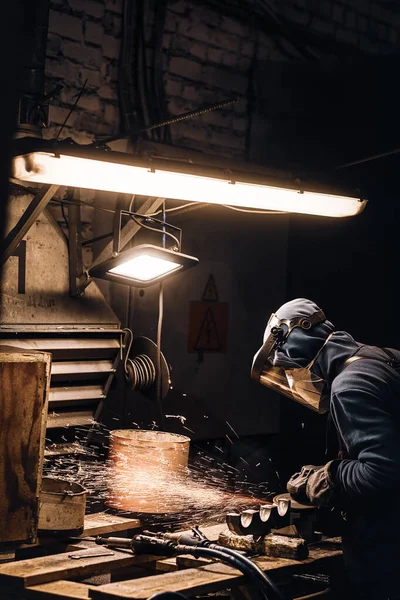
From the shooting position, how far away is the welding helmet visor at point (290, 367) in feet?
10.9

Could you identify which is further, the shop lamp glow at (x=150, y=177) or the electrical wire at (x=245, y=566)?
the shop lamp glow at (x=150, y=177)

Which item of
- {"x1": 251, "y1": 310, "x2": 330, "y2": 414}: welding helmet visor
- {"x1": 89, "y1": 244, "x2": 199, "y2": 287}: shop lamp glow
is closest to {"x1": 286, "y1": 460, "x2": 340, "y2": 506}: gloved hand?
{"x1": 251, "y1": 310, "x2": 330, "y2": 414}: welding helmet visor

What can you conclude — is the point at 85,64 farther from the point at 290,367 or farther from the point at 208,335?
the point at 290,367

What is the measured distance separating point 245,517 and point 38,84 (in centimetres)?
234

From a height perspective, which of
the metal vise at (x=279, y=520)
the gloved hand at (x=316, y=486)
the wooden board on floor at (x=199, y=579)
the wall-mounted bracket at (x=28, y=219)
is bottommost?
the wooden board on floor at (x=199, y=579)

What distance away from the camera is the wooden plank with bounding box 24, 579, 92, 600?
2533 millimetres

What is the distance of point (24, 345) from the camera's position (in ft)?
12.4

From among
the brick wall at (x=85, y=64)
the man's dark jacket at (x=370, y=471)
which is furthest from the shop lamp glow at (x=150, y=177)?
the brick wall at (x=85, y=64)

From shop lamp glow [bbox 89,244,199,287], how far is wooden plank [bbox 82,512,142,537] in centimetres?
113

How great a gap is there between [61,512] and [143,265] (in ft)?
4.19

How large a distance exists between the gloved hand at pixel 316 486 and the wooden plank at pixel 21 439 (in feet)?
3.46

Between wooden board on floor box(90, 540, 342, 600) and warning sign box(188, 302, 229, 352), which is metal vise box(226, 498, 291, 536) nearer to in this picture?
wooden board on floor box(90, 540, 342, 600)

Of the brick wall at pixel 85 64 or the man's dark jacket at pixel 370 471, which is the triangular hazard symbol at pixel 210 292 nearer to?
the brick wall at pixel 85 64

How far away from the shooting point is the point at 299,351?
3.32 metres
